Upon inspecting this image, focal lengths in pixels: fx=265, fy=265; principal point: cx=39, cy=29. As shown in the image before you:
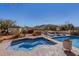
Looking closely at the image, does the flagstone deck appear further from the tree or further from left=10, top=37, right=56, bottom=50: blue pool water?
the tree

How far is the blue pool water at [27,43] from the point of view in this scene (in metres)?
3.81

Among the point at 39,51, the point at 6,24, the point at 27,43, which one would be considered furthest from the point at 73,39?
the point at 6,24

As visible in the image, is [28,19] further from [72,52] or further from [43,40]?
[72,52]

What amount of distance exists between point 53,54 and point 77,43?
376mm

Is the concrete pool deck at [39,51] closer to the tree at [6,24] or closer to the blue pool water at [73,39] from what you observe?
the blue pool water at [73,39]

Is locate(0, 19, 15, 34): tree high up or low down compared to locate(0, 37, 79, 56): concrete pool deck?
up

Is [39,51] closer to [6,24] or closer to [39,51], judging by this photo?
[39,51]

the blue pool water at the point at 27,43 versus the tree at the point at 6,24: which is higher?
the tree at the point at 6,24

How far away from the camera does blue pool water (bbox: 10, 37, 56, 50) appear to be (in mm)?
3812

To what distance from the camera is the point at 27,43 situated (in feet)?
12.5

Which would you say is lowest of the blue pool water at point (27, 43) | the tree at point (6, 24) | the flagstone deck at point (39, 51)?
the flagstone deck at point (39, 51)

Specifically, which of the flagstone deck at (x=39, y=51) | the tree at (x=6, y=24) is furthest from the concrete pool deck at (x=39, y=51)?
the tree at (x=6, y=24)

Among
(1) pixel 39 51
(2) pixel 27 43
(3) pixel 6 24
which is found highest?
(3) pixel 6 24

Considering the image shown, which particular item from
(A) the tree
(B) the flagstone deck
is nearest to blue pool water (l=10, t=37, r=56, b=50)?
(B) the flagstone deck
